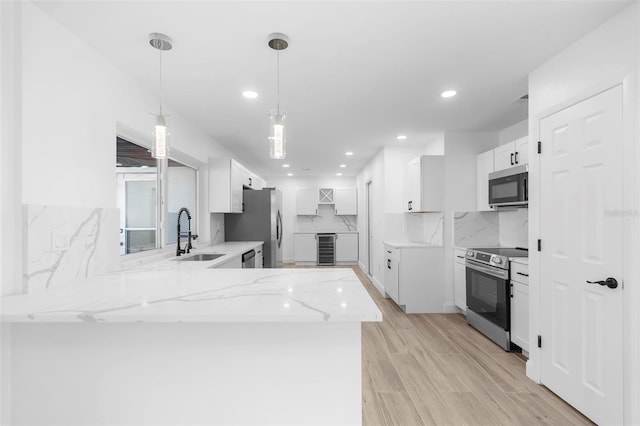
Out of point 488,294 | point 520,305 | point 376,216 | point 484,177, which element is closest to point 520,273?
point 520,305

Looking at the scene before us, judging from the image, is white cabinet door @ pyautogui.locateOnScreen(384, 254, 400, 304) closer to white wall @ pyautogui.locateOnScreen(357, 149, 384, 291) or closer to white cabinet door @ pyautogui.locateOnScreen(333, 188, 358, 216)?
white wall @ pyautogui.locateOnScreen(357, 149, 384, 291)

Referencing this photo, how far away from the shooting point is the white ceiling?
1.77 meters

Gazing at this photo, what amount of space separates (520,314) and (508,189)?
1.23 meters

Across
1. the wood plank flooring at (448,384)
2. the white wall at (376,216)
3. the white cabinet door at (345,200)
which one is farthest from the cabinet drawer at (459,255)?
the white cabinet door at (345,200)

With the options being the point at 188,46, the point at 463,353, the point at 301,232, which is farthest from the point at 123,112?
the point at 301,232

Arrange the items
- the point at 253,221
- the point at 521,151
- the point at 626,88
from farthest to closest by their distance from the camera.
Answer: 1. the point at 253,221
2. the point at 521,151
3. the point at 626,88

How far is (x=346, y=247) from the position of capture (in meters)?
8.41

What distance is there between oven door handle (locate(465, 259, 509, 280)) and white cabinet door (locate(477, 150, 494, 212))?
74cm

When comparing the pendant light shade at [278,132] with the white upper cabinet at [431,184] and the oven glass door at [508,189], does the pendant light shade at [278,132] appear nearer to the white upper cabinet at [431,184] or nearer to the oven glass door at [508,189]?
the oven glass door at [508,189]

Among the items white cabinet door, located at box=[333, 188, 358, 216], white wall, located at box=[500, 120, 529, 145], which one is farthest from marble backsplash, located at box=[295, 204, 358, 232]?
white wall, located at box=[500, 120, 529, 145]

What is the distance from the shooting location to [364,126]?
4008 millimetres

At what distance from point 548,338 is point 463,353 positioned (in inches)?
33.6

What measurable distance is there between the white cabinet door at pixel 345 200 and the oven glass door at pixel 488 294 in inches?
192

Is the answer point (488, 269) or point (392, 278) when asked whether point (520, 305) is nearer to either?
point (488, 269)
